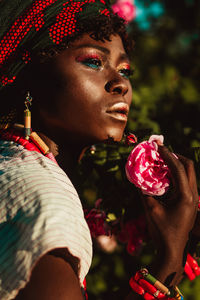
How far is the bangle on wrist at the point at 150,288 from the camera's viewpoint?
6.82ft

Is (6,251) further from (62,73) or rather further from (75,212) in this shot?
(62,73)

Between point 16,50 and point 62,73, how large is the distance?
347 mm

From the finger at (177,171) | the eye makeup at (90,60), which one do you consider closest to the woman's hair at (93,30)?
the eye makeup at (90,60)

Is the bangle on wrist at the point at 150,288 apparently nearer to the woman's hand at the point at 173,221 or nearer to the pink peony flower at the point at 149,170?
the woman's hand at the point at 173,221

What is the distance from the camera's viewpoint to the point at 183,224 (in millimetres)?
2201

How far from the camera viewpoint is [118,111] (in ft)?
8.45

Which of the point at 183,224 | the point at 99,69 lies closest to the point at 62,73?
the point at 99,69

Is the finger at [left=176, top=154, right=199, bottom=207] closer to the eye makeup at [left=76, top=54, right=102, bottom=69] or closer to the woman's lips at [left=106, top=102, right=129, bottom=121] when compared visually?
the woman's lips at [left=106, top=102, right=129, bottom=121]

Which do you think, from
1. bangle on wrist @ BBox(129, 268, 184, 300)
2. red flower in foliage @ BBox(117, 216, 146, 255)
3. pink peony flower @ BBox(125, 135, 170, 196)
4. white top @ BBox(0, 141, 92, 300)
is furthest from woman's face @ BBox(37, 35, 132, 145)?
bangle on wrist @ BBox(129, 268, 184, 300)

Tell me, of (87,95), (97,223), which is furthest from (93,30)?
(97,223)

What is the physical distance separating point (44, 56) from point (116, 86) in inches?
20.5

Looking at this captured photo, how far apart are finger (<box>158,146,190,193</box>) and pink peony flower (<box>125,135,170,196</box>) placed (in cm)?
4

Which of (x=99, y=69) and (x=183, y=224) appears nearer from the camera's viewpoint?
(x=183, y=224)

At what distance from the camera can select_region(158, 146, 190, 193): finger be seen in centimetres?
226
